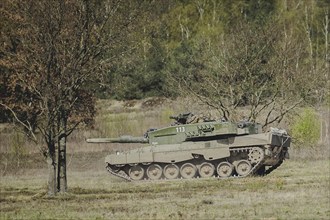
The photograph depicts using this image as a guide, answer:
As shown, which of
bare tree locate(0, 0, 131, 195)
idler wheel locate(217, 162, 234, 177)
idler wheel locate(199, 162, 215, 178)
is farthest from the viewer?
idler wheel locate(199, 162, 215, 178)

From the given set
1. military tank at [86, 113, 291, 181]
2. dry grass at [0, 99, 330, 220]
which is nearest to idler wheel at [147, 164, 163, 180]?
military tank at [86, 113, 291, 181]

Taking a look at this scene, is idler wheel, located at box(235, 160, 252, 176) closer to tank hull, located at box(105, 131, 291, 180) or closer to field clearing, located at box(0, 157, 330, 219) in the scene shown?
tank hull, located at box(105, 131, 291, 180)

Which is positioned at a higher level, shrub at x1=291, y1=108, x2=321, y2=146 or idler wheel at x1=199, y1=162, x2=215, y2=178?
shrub at x1=291, y1=108, x2=321, y2=146

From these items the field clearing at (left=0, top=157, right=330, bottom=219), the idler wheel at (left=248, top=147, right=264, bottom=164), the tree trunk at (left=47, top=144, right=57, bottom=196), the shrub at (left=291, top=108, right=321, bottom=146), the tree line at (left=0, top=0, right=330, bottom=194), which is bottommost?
the field clearing at (left=0, top=157, right=330, bottom=219)

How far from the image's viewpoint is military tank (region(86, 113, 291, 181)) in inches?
1270

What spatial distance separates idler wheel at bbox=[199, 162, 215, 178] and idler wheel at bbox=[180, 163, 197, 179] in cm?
33

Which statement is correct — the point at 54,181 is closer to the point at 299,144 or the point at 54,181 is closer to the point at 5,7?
the point at 5,7

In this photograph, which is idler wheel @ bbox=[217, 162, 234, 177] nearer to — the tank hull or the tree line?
the tank hull

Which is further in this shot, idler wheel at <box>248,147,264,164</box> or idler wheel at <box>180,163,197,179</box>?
idler wheel at <box>180,163,197,179</box>

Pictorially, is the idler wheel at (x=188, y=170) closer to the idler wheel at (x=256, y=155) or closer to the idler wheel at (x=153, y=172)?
the idler wheel at (x=153, y=172)

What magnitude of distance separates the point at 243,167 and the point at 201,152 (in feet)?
5.98

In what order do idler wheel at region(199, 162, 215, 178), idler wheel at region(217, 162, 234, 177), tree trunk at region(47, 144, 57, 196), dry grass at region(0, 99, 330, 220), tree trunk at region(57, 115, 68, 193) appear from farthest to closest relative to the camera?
idler wheel at region(199, 162, 215, 178) < idler wheel at region(217, 162, 234, 177) < tree trunk at region(57, 115, 68, 193) < tree trunk at region(47, 144, 57, 196) < dry grass at region(0, 99, 330, 220)

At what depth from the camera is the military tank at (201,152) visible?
32250 millimetres

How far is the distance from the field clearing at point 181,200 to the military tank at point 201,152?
5.72 feet
